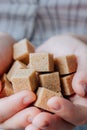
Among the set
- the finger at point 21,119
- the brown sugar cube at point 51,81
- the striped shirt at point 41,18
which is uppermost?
the striped shirt at point 41,18

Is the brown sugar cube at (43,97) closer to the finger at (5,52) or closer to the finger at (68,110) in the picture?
the finger at (68,110)

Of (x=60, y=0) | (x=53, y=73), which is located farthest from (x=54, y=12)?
(x=53, y=73)

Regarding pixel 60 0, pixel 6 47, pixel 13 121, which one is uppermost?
pixel 60 0

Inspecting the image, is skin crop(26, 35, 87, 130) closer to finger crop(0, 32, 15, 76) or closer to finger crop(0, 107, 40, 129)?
finger crop(0, 107, 40, 129)

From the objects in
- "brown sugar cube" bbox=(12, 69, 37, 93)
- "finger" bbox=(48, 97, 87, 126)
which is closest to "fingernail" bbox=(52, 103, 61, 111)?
"finger" bbox=(48, 97, 87, 126)

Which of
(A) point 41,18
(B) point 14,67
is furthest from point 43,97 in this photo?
(A) point 41,18

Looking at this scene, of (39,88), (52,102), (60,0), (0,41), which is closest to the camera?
(52,102)

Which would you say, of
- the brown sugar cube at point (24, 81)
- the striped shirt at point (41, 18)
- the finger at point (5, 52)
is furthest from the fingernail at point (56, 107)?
the striped shirt at point (41, 18)

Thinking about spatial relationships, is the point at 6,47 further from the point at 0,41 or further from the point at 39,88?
the point at 39,88
